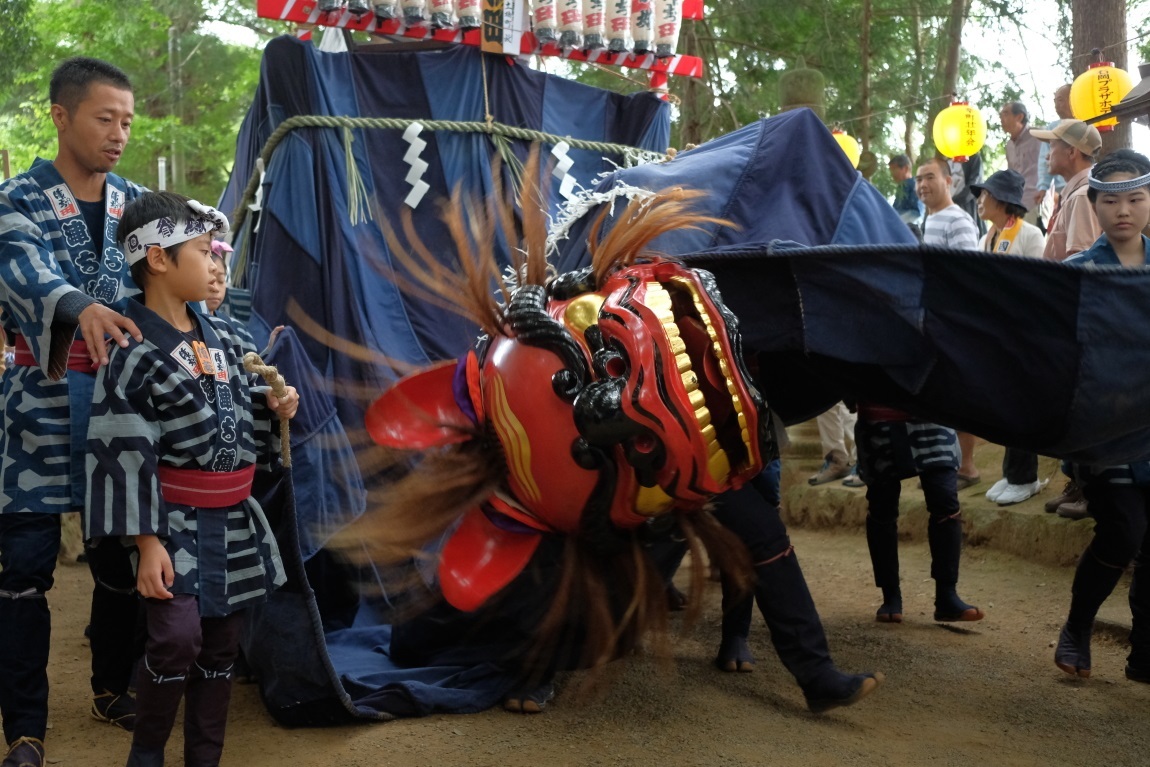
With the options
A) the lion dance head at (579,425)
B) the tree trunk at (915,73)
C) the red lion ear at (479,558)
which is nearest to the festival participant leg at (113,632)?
the lion dance head at (579,425)

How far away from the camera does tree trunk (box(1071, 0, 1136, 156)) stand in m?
6.12

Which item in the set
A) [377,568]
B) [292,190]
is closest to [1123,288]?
[377,568]

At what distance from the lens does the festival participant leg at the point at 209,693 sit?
207cm

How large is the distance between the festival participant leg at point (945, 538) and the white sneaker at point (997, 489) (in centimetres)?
146

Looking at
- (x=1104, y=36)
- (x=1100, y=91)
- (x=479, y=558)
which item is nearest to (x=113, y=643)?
(x=479, y=558)

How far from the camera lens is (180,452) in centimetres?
205

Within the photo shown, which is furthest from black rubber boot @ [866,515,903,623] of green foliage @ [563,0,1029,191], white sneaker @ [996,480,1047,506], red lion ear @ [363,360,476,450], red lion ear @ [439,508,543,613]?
green foliage @ [563,0,1029,191]

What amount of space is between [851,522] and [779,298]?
3.46 metres

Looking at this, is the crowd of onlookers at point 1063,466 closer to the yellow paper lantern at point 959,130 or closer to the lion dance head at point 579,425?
the lion dance head at point 579,425

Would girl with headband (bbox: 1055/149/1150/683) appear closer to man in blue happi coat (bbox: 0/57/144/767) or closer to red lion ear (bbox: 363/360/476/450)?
red lion ear (bbox: 363/360/476/450)

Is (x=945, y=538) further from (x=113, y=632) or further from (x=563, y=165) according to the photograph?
(x=113, y=632)

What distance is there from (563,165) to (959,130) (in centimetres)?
347

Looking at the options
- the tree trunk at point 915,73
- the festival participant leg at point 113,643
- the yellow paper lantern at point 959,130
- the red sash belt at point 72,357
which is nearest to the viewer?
the red sash belt at point 72,357

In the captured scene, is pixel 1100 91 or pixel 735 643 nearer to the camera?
pixel 735 643
